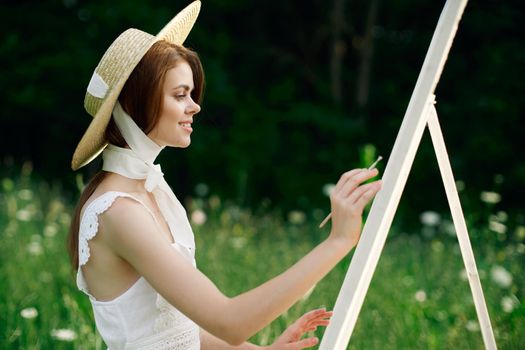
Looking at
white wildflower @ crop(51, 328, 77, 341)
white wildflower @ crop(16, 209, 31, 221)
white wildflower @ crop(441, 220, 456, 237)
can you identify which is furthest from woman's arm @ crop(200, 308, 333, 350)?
white wildflower @ crop(16, 209, 31, 221)

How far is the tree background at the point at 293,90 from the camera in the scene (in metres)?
8.41

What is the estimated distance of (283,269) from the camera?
4047 millimetres

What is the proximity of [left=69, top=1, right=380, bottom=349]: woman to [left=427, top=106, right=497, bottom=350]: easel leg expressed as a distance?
0.24 metres

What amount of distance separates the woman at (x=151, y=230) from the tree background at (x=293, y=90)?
6511 mm

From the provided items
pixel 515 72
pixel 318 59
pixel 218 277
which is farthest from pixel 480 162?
pixel 218 277

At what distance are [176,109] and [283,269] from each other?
2511mm

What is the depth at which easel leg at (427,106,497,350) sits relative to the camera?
1641 mm

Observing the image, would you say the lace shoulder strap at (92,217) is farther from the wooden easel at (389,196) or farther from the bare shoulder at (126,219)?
the wooden easel at (389,196)

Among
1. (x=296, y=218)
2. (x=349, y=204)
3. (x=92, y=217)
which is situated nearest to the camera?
(x=349, y=204)

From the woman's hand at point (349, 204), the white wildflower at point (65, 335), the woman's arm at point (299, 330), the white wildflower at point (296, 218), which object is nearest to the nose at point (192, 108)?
the woman's hand at point (349, 204)

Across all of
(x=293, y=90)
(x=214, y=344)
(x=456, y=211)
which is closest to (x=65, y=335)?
(x=214, y=344)

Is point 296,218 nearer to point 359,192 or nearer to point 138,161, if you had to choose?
point 138,161

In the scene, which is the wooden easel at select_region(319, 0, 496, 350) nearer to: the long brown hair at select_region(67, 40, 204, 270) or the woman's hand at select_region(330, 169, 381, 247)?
the woman's hand at select_region(330, 169, 381, 247)

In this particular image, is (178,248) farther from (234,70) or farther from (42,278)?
(234,70)
